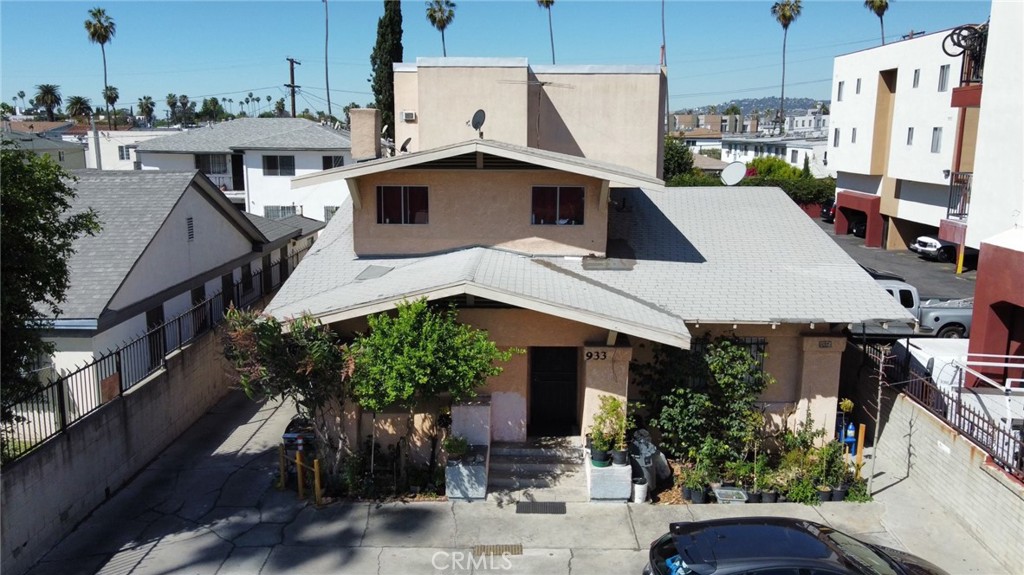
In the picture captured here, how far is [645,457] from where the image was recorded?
13438 mm

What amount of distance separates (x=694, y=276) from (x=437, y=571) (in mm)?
8000

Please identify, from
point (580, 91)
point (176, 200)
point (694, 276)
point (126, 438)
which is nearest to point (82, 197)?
point (176, 200)

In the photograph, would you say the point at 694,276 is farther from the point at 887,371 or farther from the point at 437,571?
the point at 437,571

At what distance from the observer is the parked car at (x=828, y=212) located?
55359 millimetres

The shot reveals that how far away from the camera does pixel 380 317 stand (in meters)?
12.5

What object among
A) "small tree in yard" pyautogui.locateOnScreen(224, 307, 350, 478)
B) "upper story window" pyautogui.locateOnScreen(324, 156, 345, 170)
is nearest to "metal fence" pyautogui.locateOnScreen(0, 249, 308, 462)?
"small tree in yard" pyautogui.locateOnScreen(224, 307, 350, 478)

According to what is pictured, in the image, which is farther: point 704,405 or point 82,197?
point 82,197

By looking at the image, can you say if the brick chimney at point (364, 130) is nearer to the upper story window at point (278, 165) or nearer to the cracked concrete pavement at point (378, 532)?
the cracked concrete pavement at point (378, 532)

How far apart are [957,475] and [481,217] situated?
32.7ft

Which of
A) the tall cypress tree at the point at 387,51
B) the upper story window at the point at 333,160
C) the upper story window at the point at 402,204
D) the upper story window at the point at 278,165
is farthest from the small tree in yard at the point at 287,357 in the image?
the tall cypress tree at the point at 387,51

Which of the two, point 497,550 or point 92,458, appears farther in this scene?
point 92,458

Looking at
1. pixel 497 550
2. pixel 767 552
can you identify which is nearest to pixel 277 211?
pixel 497 550

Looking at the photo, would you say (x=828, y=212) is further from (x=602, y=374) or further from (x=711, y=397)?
(x=602, y=374)

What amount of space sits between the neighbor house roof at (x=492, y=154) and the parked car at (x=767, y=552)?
290 inches
